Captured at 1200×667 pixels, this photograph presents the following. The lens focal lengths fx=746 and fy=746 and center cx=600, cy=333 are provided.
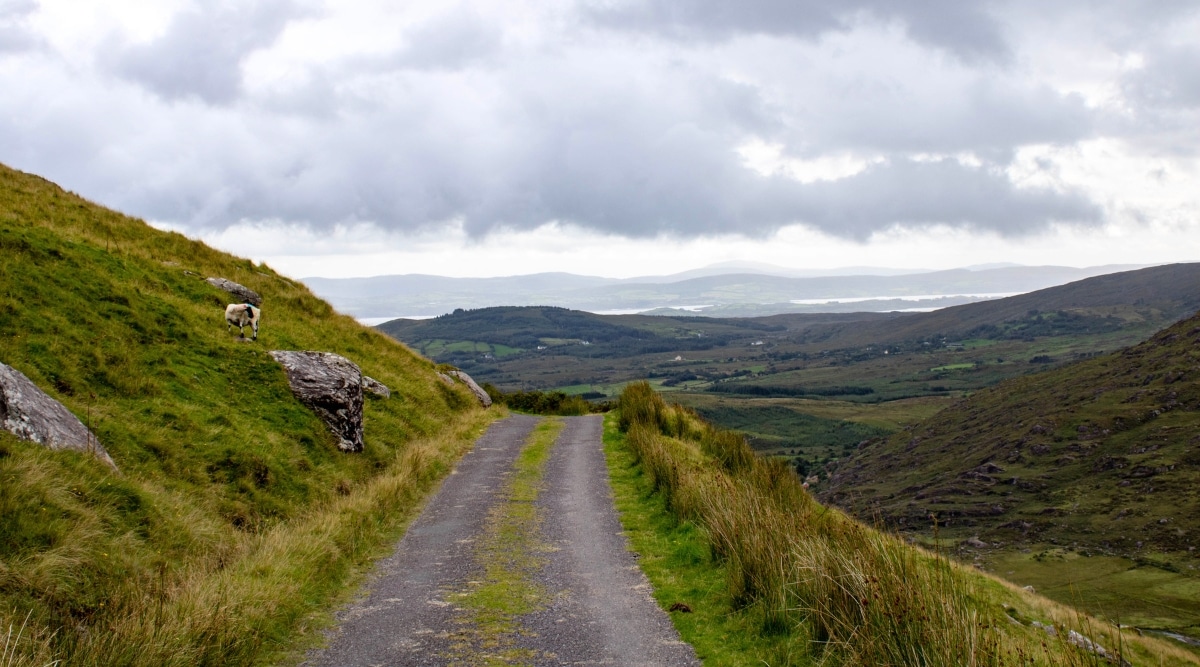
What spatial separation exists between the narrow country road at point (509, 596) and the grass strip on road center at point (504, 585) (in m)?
0.02

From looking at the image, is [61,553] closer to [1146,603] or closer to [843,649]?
[843,649]

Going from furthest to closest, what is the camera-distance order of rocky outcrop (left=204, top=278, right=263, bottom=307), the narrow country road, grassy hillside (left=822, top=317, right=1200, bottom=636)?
grassy hillside (left=822, top=317, right=1200, bottom=636) < rocky outcrop (left=204, top=278, right=263, bottom=307) < the narrow country road

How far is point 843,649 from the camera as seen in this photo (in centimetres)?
682

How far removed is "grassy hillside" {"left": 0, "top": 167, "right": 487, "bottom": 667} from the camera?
6992 millimetres

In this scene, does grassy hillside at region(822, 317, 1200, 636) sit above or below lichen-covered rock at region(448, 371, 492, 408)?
below

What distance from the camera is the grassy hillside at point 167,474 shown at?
6992 mm

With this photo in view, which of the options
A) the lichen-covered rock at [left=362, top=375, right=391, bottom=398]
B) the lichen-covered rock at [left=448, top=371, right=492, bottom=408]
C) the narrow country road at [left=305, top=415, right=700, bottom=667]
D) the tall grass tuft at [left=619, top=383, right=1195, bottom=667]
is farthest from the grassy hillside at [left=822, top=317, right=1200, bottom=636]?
the tall grass tuft at [left=619, top=383, right=1195, bottom=667]

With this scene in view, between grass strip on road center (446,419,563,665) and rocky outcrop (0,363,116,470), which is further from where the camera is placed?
rocky outcrop (0,363,116,470)

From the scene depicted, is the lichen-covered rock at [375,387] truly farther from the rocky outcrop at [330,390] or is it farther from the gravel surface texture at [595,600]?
the gravel surface texture at [595,600]

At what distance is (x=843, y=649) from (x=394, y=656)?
14.0ft

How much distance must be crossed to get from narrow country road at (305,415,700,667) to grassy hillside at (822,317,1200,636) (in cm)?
6135

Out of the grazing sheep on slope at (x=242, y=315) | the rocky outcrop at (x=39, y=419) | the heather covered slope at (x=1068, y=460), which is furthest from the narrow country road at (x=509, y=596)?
the heather covered slope at (x=1068, y=460)

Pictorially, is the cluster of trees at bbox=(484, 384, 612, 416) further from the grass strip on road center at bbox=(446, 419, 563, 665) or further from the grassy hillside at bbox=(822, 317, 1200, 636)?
the grassy hillside at bbox=(822, 317, 1200, 636)

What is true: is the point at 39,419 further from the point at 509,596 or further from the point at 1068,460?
the point at 1068,460
